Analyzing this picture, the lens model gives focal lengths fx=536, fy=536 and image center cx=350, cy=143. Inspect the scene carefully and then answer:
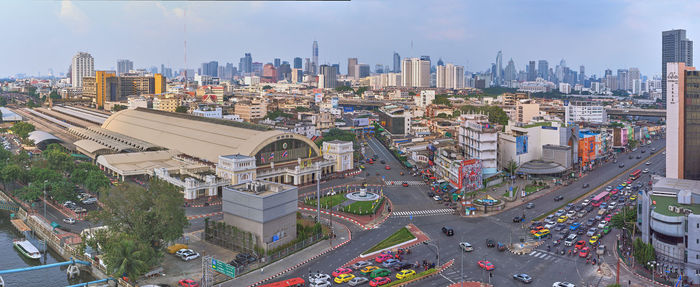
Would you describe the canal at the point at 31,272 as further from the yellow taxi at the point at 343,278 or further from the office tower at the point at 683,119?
A: the office tower at the point at 683,119

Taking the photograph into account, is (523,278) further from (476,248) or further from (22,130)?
(22,130)

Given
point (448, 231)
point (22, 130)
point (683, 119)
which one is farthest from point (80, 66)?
point (683, 119)

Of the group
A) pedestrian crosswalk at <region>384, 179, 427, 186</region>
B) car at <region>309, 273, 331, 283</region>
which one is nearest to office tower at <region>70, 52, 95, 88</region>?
pedestrian crosswalk at <region>384, 179, 427, 186</region>

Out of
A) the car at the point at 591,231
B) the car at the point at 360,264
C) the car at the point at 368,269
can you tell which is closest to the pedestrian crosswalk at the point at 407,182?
the car at the point at 591,231

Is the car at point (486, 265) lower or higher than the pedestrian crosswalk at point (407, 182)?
lower

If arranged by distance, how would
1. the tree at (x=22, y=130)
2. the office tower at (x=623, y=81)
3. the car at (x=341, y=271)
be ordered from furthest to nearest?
the office tower at (x=623, y=81)
the tree at (x=22, y=130)
the car at (x=341, y=271)

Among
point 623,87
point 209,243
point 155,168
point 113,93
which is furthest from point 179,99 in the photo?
point 623,87
